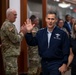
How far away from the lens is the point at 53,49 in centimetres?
361

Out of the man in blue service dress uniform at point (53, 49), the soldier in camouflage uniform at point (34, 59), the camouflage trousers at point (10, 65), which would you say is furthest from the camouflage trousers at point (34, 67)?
the man in blue service dress uniform at point (53, 49)

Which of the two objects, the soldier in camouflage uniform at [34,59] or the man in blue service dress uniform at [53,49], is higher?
the man in blue service dress uniform at [53,49]

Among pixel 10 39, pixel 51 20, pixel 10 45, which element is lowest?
pixel 10 45

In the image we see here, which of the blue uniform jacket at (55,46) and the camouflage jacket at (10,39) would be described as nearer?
the blue uniform jacket at (55,46)

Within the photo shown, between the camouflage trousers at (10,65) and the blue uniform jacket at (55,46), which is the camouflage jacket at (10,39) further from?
the blue uniform jacket at (55,46)

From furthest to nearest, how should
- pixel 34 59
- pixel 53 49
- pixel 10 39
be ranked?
1. pixel 34 59
2. pixel 10 39
3. pixel 53 49

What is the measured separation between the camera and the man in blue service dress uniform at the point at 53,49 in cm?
360

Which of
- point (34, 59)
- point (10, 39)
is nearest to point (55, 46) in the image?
point (10, 39)

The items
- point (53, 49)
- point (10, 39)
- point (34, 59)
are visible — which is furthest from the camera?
point (34, 59)

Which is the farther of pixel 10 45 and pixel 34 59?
pixel 34 59

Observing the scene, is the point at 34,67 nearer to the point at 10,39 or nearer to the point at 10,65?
the point at 10,65

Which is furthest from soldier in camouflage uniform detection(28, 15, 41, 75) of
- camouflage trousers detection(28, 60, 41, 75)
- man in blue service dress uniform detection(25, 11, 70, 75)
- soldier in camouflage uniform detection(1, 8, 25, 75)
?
man in blue service dress uniform detection(25, 11, 70, 75)

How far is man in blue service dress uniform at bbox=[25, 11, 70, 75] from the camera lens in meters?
3.60

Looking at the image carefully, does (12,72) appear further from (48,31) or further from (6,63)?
(48,31)
